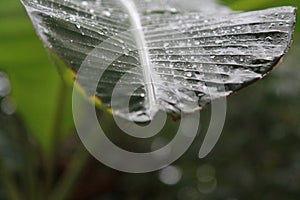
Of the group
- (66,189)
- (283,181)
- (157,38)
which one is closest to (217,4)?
(157,38)

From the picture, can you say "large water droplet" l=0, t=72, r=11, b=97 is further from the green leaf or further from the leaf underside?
the leaf underside

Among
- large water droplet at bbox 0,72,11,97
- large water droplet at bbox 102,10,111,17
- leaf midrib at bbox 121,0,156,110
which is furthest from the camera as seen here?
large water droplet at bbox 0,72,11,97

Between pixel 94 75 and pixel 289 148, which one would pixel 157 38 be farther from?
pixel 289 148

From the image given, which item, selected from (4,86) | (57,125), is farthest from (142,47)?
(4,86)

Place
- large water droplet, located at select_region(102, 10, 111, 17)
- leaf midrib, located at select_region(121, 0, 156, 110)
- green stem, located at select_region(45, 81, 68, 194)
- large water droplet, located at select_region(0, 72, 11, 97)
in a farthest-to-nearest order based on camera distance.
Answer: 1. large water droplet, located at select_region(0, 72, 11, 97)
2. green stem, located at select_region(45, 81, 68, 194)
3. large water droplet, located at select_region(102, 10, 111, 17)
4. leaf midrib, located at select_region(121, 0, 156, 110)

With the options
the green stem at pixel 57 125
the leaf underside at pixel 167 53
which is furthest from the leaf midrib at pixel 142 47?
the green stem at pixel 57 125

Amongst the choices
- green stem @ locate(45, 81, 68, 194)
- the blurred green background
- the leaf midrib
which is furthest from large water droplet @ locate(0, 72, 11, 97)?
the leaf midrib
